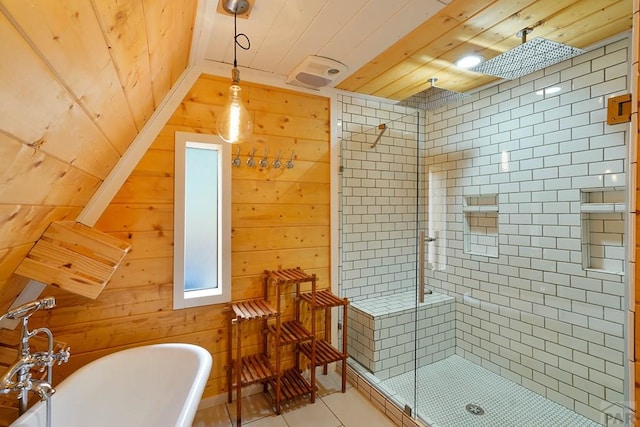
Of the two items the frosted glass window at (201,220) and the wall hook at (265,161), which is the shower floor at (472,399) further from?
the wall hook at (265,161)

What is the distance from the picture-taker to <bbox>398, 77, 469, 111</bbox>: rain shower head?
2.57 meters

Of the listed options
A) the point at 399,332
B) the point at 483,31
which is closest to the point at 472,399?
the point at 399,332

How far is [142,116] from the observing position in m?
1.75

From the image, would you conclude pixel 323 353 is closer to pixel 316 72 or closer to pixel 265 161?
pixel 265 161

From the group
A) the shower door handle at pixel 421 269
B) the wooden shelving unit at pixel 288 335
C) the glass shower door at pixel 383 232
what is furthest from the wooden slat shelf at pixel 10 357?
the shower door handle at pixel 421 269

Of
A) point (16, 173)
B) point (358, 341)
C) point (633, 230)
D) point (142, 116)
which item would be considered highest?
point (142, 116)

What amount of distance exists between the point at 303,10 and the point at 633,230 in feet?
5.52

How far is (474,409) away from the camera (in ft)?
7.23

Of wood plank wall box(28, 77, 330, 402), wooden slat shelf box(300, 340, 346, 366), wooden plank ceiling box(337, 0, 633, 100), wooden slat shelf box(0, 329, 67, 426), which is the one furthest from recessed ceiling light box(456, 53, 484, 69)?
wooden slat shelf box(0, 329, 67, 426)

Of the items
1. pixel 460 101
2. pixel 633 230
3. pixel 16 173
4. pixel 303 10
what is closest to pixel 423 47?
pixel 303 10

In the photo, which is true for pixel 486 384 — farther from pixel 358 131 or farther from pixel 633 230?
pixel 358 131

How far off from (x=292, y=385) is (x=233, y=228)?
4.14ft

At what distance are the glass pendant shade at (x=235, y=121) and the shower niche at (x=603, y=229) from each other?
2256mm

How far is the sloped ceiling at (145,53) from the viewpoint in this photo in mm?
673
